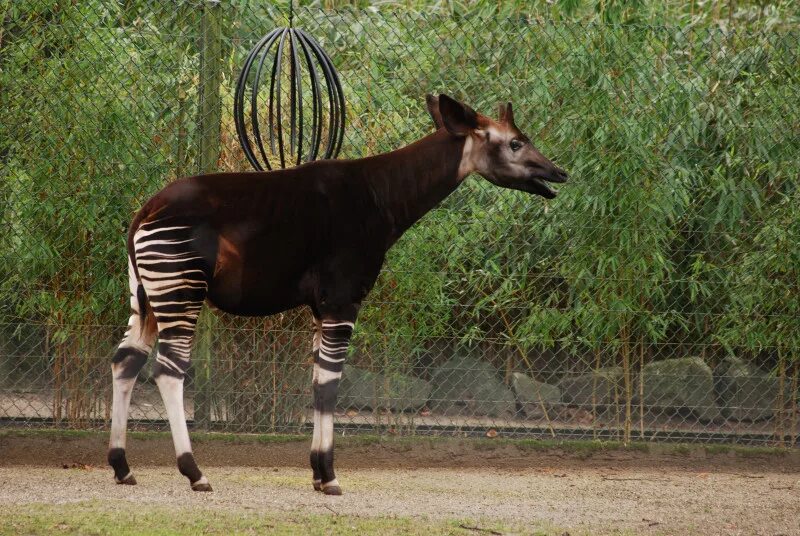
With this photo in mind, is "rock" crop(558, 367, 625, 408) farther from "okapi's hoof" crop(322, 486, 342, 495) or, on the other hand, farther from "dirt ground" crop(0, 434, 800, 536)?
"okapi's hoof" crop(322, 486, 342, 495)

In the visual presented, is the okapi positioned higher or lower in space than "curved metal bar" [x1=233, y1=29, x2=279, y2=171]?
lower

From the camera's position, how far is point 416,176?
511cm

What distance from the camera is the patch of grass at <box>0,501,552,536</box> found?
4004 millimetres

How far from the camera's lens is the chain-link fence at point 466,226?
571 centimetres

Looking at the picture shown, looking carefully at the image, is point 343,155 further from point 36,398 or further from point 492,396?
point 36,398

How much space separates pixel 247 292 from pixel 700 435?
288 cm

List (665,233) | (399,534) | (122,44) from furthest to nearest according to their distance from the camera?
(665,233) → (122,44) → (399,534)

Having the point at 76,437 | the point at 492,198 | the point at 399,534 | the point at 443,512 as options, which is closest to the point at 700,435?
the point at 492,198

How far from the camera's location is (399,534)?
164 inches

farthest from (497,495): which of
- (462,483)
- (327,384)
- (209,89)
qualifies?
(209,89)

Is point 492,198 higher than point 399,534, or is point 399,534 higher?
point 492,198

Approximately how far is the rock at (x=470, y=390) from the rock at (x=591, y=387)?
1.13 feet

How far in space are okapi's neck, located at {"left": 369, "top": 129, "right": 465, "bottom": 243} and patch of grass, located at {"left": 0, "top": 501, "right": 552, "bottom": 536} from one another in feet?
4.36

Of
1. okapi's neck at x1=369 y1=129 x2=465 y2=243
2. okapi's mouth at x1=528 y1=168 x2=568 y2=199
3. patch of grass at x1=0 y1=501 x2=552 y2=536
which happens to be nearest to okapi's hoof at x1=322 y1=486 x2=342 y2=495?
patch of grass at x1=0 y1=501 x2=552 y2=536
